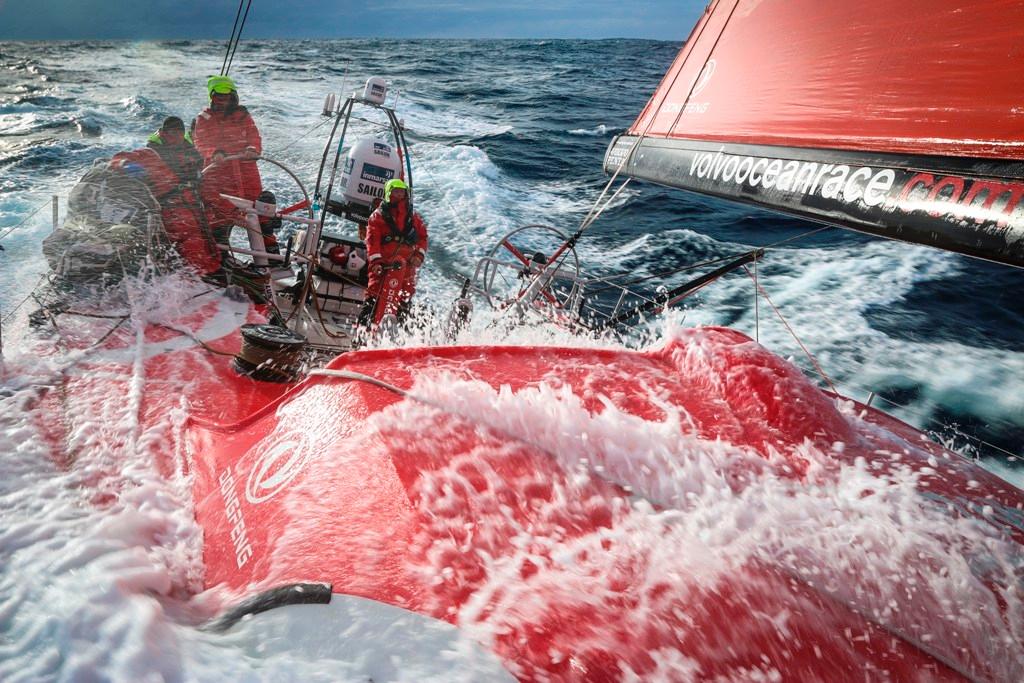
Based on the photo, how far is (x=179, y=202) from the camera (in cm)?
404

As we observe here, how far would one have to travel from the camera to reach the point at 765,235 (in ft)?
27.2

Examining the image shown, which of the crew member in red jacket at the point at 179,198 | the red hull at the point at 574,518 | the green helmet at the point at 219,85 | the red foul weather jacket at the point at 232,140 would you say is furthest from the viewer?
the green helmet at the point at 219,85

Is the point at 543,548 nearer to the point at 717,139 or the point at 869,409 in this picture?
the point at 869,409

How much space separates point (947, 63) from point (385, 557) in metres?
2.14

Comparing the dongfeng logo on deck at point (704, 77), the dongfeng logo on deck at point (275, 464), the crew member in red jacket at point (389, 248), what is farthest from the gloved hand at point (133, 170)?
the dongfeng logo on deck at point (704, 77)

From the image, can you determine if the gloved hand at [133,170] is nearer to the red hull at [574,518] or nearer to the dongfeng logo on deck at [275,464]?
the red hull at [574,518]

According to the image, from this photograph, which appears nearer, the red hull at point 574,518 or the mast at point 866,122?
the red hull at point 574,518

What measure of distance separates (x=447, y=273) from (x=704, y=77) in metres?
4.65

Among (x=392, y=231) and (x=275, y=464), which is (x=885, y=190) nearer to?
(x=275, y=464)

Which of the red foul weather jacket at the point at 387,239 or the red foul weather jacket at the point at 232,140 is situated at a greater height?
the red foul weather jacket at the point at 232,140

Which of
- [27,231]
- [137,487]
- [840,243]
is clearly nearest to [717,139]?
[137,487]

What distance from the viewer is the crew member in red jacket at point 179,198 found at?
401 centimetres

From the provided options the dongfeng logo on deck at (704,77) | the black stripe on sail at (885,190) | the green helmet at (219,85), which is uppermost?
the dongfeng logo on deck at (704,77)

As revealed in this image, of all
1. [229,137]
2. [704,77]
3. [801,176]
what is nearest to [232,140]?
[229,137]
